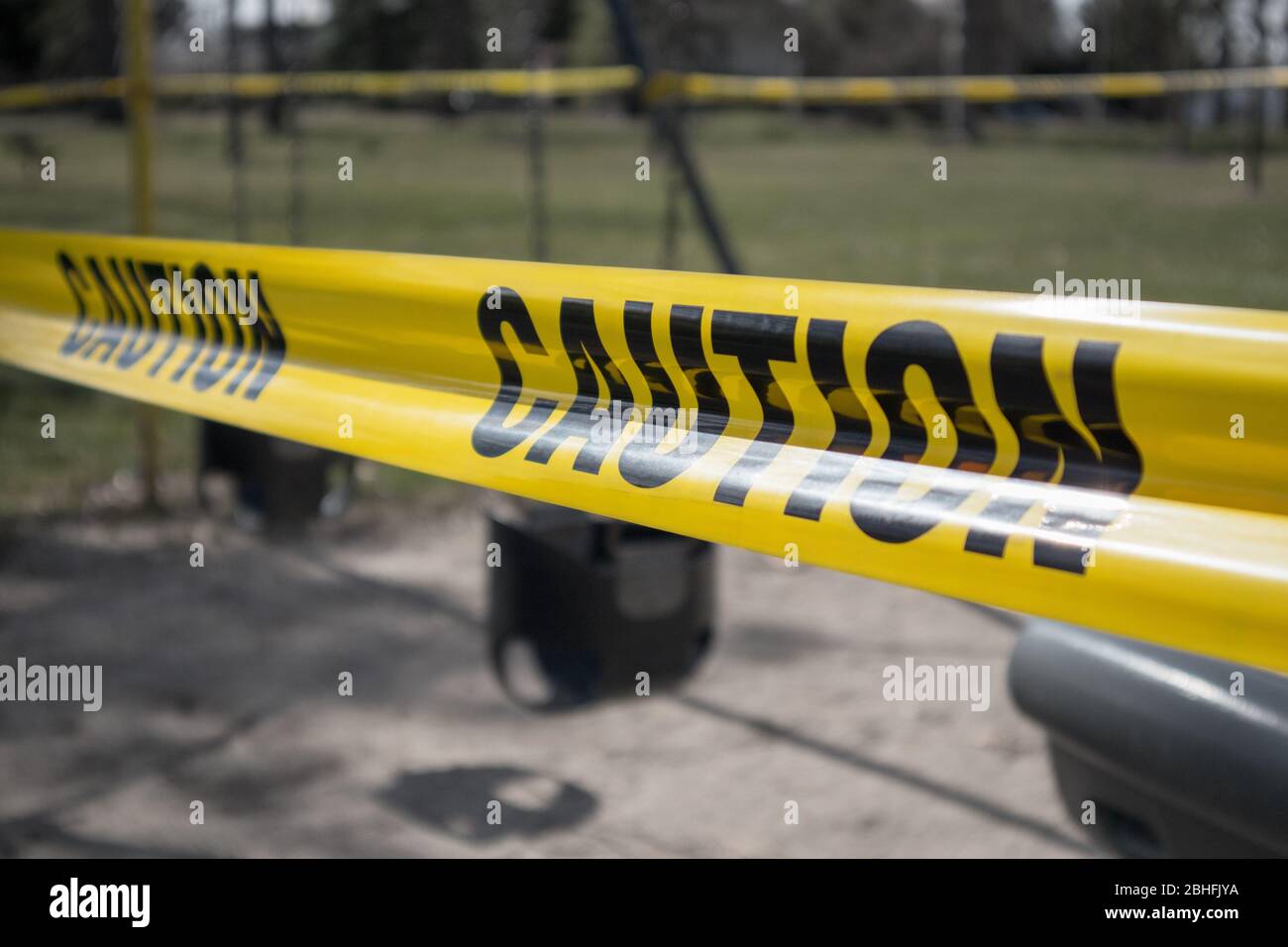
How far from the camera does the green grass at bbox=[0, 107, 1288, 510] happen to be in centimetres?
964

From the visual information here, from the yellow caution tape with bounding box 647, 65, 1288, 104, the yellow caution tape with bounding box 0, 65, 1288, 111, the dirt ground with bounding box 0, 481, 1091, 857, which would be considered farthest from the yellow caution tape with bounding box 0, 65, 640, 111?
the dirt ground with bounding box 0, 481, 1091, 857

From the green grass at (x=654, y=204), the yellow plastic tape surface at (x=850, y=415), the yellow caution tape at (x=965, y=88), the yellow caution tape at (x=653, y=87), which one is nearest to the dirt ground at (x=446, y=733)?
the yellow plastic tape surface at (x=850, y=415)

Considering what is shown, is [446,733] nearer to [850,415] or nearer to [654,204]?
[850,415]

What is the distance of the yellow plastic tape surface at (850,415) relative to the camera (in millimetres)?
1461

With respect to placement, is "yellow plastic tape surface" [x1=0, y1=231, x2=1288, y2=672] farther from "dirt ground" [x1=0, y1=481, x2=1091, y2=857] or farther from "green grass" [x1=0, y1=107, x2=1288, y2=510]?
"green grass" [x1=0, y1=107, x2=1288, y2=510]

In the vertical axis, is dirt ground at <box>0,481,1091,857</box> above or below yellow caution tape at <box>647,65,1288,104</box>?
below

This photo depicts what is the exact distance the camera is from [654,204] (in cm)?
2089

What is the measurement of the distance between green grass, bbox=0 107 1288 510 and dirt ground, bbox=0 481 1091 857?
178cm

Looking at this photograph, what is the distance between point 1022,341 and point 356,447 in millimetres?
1401

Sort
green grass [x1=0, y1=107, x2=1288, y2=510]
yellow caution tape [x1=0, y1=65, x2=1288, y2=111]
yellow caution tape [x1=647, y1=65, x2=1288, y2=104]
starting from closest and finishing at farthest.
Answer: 1. yellow caution tape [x1=647, y1=65, x2=1288, y2=104]
2. yellow caution tape [x1=0, y1=65, x2=1288, y2=111]
3. green grass [x1=0, y1=107, x2=1288, y2=510]

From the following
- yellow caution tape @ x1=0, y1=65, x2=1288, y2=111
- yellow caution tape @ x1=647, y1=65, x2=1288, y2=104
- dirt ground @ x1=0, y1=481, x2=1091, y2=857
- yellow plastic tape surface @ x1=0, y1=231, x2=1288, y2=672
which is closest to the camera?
yellow plastic tape surface @ x1=0, y1=231, x2=1288, y2=672

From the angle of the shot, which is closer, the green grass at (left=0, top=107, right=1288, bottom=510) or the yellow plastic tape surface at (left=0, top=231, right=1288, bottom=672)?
the yellow plastic tape surface at (left=0, top=231, right=1288, bottom=672)

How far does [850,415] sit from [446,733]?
2.46 metres

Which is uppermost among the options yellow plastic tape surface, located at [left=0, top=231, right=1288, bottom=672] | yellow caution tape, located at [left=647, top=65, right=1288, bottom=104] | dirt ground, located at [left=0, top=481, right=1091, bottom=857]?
yellow caution tape, located at [left=647, top=65, right=1288, bottom=104]
